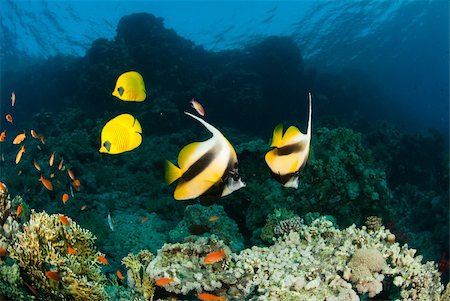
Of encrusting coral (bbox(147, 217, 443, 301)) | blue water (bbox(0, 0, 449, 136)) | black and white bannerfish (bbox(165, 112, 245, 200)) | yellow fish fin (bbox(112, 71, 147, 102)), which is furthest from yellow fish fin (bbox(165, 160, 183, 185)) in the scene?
blue water (bbox(0, 0, 449, 136))

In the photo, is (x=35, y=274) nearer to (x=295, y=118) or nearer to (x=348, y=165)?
(x=348, y=165)

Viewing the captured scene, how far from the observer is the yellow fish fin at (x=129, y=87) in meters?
3.59

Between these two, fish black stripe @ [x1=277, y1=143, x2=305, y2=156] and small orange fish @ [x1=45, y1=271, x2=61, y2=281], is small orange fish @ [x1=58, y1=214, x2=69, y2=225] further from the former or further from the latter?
fish black stripe @ [x1=277, y1=143, x2=305, y2=156]

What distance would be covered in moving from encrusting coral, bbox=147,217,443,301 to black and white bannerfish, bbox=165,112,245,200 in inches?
91.9

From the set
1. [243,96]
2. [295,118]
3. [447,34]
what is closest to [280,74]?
[295,118]

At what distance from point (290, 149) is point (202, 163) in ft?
2.09

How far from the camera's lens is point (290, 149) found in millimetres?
2113

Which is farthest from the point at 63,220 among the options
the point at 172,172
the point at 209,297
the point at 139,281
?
the point at 172,172

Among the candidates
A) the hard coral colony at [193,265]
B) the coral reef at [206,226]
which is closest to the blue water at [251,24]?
the coral reef at [206,226]

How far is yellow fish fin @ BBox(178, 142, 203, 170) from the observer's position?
1.77 meters

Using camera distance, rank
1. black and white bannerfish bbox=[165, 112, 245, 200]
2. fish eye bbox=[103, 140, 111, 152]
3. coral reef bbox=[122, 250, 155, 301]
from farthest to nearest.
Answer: coral reef bbox=[122, 250, 155, 301], fish eye bbox=[103, 140, 111, 152], black and white bannerfish bbox=[165, 112, 245, 200]

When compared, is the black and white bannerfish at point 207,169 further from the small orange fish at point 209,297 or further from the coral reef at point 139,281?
the coral reef at point 139,281

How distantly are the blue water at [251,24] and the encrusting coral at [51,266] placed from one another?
32437 millimetres

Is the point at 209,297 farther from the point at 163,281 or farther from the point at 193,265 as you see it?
the point at 193,265
